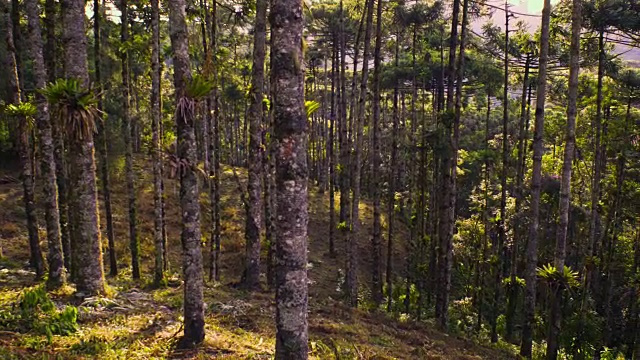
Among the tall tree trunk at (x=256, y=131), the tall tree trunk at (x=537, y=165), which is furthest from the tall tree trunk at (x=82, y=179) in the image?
the tall tree trunk at (x=537, y=165)

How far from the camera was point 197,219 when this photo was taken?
8367 mm

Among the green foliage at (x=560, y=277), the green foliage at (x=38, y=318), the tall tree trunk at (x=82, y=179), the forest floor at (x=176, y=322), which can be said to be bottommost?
the forest floor at (x=176, y=322)

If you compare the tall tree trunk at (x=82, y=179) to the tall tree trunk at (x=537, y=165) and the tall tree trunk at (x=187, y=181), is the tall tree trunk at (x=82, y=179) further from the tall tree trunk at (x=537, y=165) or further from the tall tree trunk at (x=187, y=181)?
the tall tree trunk at (x=537, y=165)

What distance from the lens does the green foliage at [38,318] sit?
25.7 ft

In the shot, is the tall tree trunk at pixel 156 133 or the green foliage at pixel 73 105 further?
the tall tree trunk at pixel 156 133

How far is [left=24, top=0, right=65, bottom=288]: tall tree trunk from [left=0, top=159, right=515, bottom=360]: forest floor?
0.63 m

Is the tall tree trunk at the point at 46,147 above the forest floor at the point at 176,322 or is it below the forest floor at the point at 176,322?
above

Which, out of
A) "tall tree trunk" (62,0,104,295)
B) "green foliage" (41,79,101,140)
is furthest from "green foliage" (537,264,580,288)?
"green foliage" (41,79,101,140)

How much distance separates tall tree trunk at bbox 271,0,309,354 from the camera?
5.79m

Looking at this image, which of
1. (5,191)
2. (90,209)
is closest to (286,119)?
(90,209)

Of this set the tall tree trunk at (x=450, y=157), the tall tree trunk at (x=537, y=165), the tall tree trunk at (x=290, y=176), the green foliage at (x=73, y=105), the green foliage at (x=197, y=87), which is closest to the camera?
the tall tree trunk at (x=290, y=176)

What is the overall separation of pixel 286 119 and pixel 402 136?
28.9m

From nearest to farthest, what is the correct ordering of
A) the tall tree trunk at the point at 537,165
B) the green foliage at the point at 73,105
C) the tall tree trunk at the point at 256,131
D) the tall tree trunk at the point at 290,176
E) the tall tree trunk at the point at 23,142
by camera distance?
the tall tree trunk at the point at 290,176, the green foliage at the point at 73,105, the tall tree trunk at the point at 23,142, the tall tree trunk at the point at 537,165, the tall tree trunk at the point at 256,131

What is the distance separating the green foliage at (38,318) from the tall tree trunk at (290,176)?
444cm
